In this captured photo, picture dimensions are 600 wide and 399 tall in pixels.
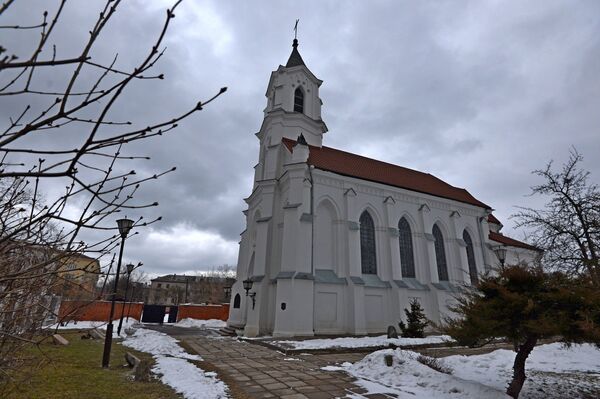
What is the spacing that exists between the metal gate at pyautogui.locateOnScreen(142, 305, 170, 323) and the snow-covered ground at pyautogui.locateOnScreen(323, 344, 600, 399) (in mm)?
24873

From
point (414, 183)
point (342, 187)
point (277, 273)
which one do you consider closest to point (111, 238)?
point (277, 273)

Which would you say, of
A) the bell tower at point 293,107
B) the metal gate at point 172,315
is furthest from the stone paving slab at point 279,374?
the metal gate at point 172,315

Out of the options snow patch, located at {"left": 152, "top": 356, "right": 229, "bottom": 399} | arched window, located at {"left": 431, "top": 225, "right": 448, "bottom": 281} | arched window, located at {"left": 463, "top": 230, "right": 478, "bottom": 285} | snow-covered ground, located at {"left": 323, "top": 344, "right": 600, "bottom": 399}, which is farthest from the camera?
arched window, located at {"left": 463, "top": 230, "right": 478, "bottom": 285}

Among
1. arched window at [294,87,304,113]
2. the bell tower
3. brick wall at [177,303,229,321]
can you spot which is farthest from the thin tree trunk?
brick wall at [177,303,229,321]

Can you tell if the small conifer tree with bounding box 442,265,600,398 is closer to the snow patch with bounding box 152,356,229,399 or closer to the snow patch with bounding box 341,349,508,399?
the snow patch with bounding box 341,349,508,399

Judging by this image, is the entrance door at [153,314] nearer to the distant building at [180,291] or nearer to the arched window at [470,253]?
the arched window at [470,253]

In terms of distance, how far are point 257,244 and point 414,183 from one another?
13531 millimetres

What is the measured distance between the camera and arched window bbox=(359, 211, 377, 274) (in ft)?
62.8

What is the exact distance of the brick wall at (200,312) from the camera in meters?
31.3

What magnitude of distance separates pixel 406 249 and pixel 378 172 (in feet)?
20.1

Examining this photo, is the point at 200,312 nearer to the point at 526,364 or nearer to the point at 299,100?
the point at 299,100

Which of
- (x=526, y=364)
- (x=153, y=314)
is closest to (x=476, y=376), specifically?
(x=526, y=364)

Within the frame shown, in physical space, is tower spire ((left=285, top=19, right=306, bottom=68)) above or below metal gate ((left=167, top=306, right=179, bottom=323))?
above

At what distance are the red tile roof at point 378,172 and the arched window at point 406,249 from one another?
2.68m
